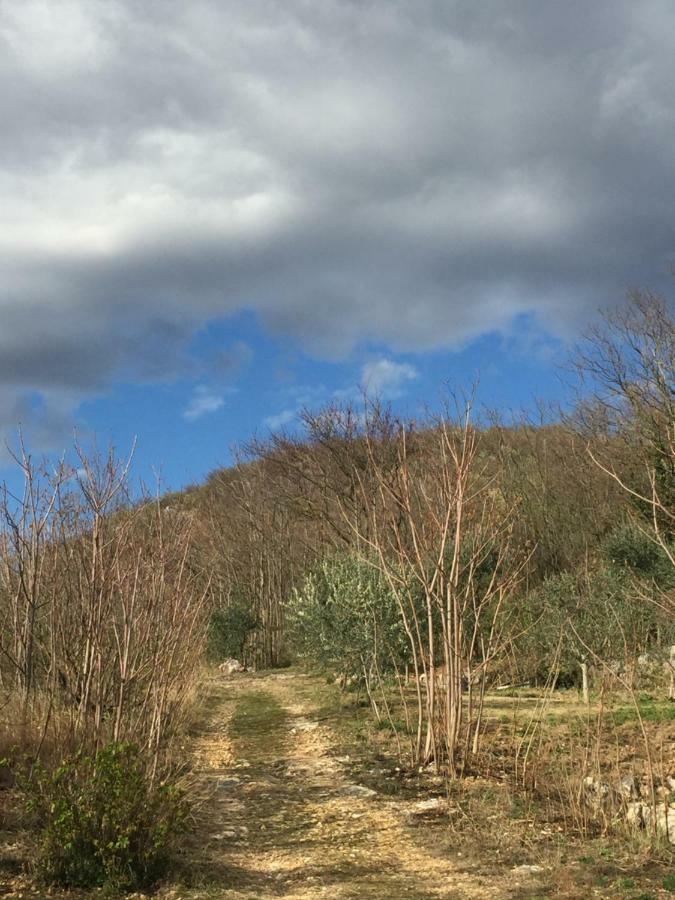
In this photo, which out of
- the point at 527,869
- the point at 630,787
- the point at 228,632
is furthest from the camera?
the point at 228,632

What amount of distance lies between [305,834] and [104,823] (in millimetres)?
1727

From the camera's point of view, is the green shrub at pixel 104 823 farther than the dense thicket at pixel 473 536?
No

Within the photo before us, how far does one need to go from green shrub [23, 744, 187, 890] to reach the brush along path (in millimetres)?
354

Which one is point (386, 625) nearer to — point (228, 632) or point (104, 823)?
point (104, 823)

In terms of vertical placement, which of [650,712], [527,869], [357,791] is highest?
[650,712]

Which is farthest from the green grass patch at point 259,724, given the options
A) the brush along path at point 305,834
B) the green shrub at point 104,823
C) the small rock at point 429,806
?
→ the green shrub at point 104,823

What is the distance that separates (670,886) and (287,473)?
885 inches

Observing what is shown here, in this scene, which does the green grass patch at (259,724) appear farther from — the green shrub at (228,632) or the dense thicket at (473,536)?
the green shrub at (228,632)

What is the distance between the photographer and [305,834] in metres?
5.77

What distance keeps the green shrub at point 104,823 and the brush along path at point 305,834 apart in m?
0.35

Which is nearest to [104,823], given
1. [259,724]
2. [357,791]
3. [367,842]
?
[367,842]

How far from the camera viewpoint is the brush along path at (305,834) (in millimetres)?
4641

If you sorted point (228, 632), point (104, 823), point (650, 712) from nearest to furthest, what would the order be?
point (104, 823), point (650, 712), point (228, 632)

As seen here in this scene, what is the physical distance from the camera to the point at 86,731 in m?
5.60
